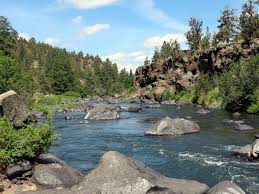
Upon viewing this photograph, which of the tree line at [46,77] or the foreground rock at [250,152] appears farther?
the tree line at [46,77]

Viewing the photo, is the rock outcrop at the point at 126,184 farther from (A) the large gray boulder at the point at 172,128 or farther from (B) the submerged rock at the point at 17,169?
(A) the large gray boulder at the point at 172,128

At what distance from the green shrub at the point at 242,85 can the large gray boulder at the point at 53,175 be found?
1710 inches

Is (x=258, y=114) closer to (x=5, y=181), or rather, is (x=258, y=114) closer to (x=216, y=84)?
(x=216, y=84)

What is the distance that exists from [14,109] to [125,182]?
30.9 feet

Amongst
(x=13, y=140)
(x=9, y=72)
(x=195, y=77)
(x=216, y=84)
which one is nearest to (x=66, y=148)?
(x=13, y=140)

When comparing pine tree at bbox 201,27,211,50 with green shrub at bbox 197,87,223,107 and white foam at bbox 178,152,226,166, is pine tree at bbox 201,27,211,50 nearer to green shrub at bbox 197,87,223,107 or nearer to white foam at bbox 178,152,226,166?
green shrub at bbox 197,87,223,107

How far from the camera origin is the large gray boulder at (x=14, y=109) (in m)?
22.0

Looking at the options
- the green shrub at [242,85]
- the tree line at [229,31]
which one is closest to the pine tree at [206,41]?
the tree line at [229,31]

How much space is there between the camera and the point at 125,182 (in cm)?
1661

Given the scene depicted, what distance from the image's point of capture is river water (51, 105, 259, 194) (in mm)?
22578

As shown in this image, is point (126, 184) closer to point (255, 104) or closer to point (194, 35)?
point (255, 104)

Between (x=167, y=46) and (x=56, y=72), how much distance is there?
4692 cm

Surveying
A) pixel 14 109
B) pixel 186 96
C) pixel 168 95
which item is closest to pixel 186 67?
pixel 168 95

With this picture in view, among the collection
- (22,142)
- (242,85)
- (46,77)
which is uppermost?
(46,77)
